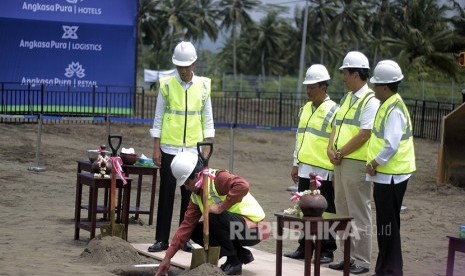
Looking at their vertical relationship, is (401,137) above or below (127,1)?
below

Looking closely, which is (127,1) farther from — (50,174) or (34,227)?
(34,227)

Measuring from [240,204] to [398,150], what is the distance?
4.90 feet

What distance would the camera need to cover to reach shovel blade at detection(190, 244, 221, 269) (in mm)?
8383

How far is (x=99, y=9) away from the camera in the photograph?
2612 cm

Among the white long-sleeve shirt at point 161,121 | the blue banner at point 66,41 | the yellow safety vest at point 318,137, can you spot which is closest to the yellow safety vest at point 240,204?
the yellow safety vest at point 318,137

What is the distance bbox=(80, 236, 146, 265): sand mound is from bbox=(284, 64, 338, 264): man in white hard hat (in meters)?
1.65

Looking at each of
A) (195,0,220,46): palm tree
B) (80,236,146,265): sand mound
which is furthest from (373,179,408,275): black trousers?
(195,0,220,46): palm tree

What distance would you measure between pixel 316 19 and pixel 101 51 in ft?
229

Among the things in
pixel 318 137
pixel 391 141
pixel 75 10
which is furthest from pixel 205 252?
pixel 75 10

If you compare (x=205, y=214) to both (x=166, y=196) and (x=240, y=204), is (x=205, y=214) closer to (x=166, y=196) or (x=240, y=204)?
(x=240, y=204)

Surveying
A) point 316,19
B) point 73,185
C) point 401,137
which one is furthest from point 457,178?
point 316,19

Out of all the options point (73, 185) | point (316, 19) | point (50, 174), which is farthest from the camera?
point (316, 19)

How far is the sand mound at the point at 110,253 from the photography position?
366 inches

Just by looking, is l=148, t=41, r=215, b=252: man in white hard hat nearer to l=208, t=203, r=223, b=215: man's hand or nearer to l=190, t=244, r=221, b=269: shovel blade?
l=208, t=203, r=223, b=215: man's hand
